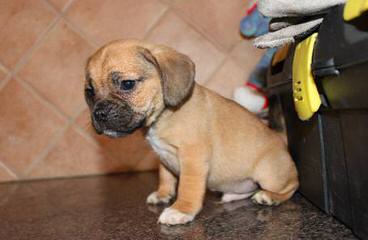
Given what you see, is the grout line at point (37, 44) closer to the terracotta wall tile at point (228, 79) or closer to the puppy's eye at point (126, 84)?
the terracotta wall tile at point (228, 79)

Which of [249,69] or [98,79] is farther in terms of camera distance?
[249,69]

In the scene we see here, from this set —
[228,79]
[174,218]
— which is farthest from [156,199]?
[228,79]

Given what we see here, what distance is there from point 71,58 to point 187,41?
622 millimetres

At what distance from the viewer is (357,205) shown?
108cm

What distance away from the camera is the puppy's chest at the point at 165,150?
157cm

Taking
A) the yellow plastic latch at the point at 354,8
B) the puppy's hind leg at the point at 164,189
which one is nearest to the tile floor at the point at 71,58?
the puppy's hind leg at the point at 164,189

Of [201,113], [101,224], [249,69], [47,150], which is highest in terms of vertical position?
[249,69]

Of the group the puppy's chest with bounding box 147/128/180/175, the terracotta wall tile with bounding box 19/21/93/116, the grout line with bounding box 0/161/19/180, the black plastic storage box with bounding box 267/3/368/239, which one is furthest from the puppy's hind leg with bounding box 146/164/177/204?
the grout line with bounding box 0/161/19/180

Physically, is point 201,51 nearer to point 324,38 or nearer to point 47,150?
point 47,150

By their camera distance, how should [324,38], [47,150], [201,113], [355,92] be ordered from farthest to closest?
[47,150] < [201,113] < [324,38] < [355,92]

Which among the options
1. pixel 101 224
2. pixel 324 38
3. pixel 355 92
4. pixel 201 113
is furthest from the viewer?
pixel 201 113

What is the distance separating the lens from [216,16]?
231cm

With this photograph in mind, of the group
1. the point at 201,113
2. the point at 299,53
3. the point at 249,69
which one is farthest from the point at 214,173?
the point at 249,69

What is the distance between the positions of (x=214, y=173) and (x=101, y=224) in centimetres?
46
